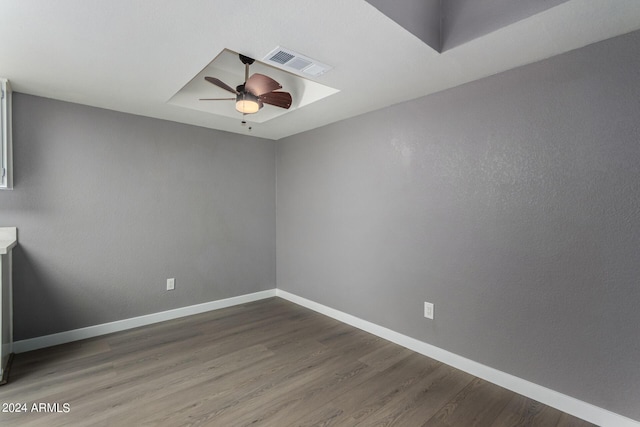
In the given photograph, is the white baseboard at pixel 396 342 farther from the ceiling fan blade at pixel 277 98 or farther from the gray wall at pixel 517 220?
the ceiling fan blade at pixel 277 98

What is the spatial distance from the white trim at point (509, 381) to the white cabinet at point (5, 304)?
2.84 m

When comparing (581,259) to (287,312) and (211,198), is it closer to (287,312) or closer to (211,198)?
(287,312)

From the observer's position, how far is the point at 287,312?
3676mm

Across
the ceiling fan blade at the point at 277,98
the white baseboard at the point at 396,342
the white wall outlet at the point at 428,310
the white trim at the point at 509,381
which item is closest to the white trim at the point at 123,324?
the white baseboard at the point at 396,342

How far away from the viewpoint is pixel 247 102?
2475 mm

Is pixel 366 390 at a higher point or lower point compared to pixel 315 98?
lower

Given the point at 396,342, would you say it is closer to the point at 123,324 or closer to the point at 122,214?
the point at 123,324

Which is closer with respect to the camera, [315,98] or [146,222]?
[315,98]

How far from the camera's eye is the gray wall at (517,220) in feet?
5.68

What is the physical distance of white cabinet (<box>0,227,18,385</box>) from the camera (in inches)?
82.2

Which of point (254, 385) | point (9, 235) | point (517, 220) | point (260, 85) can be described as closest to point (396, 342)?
point (254, 385)

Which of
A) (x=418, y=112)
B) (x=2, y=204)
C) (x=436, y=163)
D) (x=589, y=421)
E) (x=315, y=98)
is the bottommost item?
(x=589, y=421)

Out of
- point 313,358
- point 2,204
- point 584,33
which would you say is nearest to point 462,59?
point 584,33

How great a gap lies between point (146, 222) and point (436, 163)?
9.86ft
